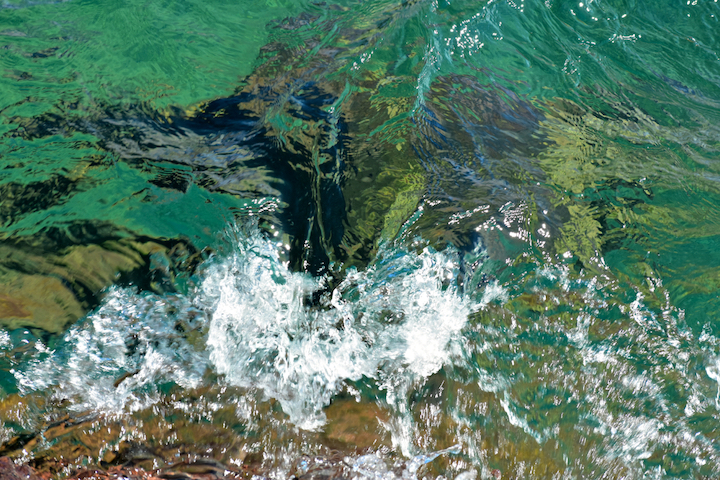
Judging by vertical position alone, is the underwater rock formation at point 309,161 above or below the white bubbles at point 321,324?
above

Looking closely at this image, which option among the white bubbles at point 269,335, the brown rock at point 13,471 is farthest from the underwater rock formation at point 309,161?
the brown rock at point 13,471

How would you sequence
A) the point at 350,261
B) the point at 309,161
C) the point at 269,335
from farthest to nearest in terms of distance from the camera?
1. the point at 309,161
2. the point at 350,261
3. the point at 269,335

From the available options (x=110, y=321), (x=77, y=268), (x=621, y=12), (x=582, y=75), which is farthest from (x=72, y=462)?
(x=621, y=12)

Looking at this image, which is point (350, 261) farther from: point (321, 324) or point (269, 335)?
point (269, 335)

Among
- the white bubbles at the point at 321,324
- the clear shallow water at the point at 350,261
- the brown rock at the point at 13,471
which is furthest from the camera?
the white bubbles at the point at 321,324

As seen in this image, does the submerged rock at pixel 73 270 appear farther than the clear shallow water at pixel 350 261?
Yes

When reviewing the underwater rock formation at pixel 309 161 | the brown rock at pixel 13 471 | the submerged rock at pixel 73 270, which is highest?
the underwater rock formation at pixel 309 161

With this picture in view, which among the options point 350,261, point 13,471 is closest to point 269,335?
point 350,261

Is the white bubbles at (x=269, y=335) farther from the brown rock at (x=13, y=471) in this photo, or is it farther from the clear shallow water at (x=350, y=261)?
the brown rock at (x=13, y=471)

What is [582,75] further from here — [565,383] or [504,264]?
[565,383]
